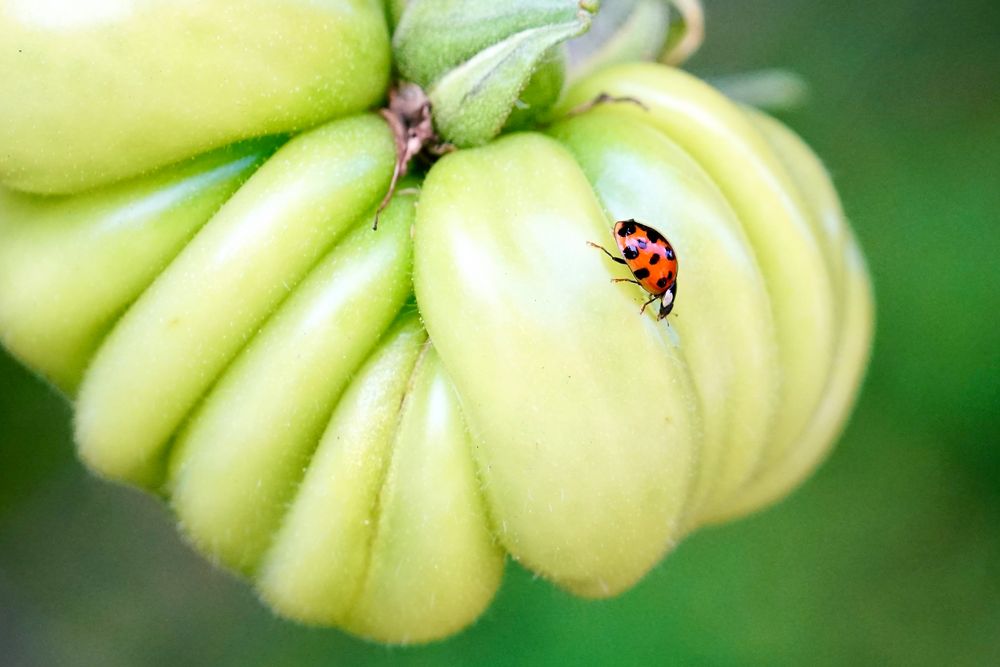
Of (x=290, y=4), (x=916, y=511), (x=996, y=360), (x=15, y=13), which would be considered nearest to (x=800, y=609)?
(x=916, y=511)

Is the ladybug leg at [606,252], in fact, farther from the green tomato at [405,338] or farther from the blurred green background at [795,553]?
the blurred green background at [795,553]

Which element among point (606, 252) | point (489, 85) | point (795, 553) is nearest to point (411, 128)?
point (489, 85)

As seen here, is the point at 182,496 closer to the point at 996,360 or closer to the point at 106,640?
the point at 106,640

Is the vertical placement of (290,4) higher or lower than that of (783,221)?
higher

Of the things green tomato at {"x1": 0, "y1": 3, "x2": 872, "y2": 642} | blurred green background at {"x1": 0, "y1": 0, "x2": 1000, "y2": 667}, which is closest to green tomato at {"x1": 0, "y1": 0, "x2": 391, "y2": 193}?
green tomato at {"x1": 0, "y1": 3, "x2": 872, "y2": 642}

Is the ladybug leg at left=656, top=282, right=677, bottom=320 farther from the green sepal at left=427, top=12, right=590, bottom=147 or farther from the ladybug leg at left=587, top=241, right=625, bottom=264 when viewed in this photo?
the green sepal at left=427, top=12, right=590, bottom=147

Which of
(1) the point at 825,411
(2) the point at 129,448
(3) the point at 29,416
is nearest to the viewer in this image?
(2) the point at 129,448
